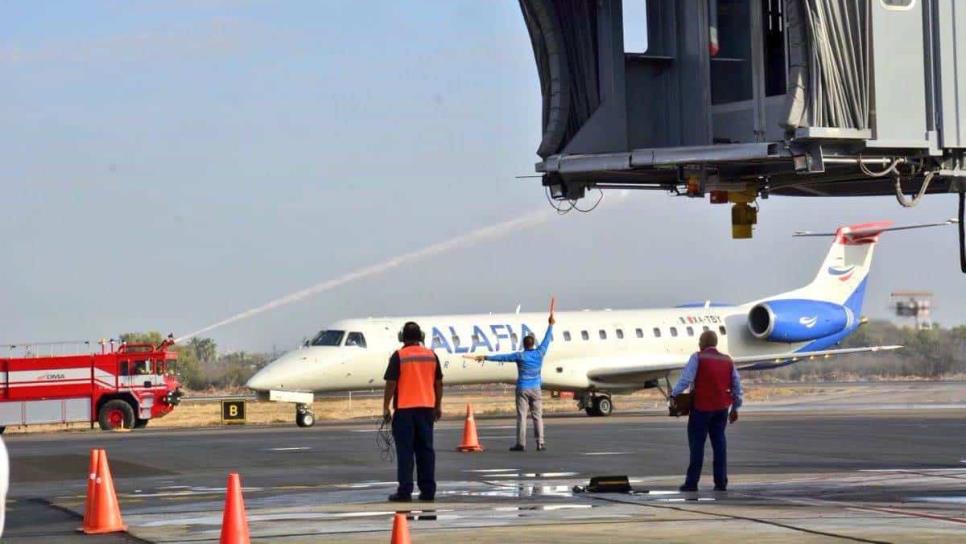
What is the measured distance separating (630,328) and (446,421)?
7145 millimetres

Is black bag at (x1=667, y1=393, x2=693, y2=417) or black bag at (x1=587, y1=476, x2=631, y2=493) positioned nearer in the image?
black bag at (x1=587, y1=476, x2=631, y2=493)

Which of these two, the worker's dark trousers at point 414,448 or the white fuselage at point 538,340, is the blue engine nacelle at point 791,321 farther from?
the worker's dark trousers at point 414,448

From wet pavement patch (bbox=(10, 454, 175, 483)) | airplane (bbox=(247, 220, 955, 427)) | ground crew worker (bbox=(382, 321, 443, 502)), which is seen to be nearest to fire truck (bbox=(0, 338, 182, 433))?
airplane (bbox=(247, 220, 955, 427))

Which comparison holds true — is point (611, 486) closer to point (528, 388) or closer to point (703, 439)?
point (703, 439)

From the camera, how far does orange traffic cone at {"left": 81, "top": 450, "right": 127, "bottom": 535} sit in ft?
44.8

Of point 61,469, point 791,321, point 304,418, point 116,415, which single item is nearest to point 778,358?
point 791,321

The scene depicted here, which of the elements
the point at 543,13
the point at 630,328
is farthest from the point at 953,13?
the point at 630,328

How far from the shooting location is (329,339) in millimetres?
40219

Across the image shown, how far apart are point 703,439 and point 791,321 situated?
29.1 meters

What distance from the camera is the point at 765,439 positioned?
27062mm

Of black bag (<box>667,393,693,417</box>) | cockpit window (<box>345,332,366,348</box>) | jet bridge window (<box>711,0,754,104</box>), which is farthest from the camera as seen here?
cockpit window (<box>345,332,366,348</box>)

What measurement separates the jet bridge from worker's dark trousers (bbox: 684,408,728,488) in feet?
6.45

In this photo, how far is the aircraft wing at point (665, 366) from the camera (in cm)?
4292

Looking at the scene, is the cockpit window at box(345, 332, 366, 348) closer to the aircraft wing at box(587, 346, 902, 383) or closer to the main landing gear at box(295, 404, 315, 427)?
the main landing gear at box(295, 404, 315, 427)
